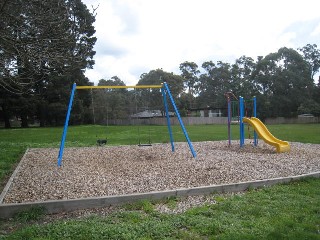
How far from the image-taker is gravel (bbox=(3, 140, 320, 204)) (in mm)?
6137

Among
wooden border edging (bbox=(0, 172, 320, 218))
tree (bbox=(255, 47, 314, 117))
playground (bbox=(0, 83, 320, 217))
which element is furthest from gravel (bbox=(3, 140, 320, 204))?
tree (bbox=(255, 47, 314, 117))

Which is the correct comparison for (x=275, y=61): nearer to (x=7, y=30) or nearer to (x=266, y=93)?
(x=266, y=93)

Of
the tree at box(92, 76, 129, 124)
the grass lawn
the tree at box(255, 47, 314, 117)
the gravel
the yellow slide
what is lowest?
the grass lawn

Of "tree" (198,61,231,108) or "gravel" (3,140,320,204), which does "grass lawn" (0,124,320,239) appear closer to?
"gravel" (3,140,320,204)

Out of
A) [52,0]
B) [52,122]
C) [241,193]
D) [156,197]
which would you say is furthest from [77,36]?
[52,122]

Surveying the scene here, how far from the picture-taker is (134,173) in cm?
764

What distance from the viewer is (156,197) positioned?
5.74 metres

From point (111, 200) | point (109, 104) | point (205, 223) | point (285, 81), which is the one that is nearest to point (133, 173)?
point (111, 200)

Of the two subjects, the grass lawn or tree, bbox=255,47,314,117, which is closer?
the grass lawn

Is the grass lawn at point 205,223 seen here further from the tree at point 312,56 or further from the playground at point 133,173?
the tree at point 312,56

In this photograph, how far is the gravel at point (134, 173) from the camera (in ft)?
20.1

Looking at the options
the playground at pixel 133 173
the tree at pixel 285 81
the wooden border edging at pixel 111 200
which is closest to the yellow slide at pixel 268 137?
the playground at pixel 133 173

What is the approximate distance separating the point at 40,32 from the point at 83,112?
134 feet

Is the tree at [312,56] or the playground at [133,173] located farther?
the tree at [312,56]
